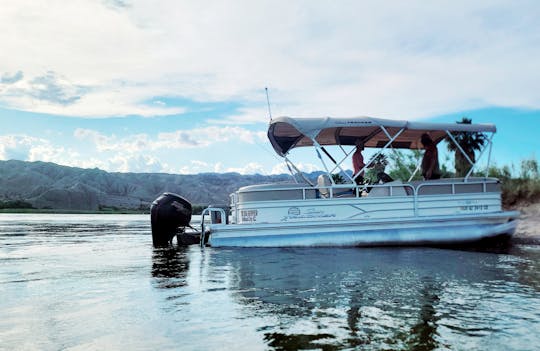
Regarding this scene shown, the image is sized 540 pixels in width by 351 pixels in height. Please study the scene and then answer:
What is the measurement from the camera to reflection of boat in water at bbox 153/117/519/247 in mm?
11352

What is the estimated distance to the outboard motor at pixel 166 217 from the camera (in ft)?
43.8

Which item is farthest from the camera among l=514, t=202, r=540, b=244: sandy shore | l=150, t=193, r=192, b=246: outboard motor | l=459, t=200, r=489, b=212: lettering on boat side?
l=514, t=202, r=540, b=244: sandy shore

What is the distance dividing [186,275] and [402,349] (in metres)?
4.92

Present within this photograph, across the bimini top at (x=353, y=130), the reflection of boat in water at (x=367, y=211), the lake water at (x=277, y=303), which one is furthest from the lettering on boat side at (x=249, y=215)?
the bimini top at (x=353, y=130)

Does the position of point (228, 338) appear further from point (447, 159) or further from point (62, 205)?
point (62, 205)

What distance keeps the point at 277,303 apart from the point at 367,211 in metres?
6.36

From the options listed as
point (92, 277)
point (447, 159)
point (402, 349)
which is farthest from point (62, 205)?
point (402, 349)

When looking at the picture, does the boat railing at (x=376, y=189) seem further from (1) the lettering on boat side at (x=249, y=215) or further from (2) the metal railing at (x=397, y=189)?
(1) the lettering on boat side at (x=249, y=215)

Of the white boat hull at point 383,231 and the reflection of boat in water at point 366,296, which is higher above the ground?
the white boat hull at point 383,231

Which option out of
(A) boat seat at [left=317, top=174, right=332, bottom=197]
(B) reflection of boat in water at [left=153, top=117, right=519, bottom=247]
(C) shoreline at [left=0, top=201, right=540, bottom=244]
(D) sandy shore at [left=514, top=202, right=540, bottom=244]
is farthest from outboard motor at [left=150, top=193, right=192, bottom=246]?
(D) sandy shore at [left=514, top=202, right=540, bottom=244]

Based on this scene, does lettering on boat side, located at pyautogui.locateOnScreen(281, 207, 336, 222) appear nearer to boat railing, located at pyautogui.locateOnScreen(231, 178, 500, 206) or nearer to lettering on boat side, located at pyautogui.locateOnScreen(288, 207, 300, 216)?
lettering on boat side, located at pyautogui.locateOnScreen(288, 207, 300, 216)

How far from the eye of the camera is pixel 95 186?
124000 millimetres

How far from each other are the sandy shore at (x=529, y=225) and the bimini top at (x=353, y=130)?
4225 mm

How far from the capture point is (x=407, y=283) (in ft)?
22.1
